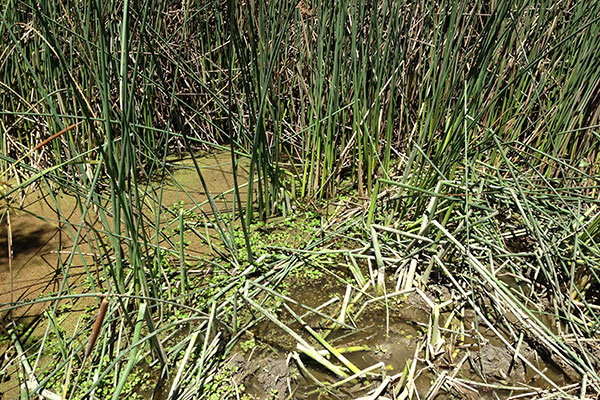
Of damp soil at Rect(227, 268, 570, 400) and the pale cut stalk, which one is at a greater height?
the pale cut stalk

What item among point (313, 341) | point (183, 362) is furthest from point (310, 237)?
point (183, 362)

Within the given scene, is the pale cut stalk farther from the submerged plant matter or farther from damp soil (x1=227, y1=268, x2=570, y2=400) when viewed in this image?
damp soil (x1=227, y1=268, x2=570, y2=400)

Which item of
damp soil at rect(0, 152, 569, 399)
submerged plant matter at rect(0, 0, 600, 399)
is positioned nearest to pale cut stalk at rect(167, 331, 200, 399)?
submerged plant matter at rect(0, 0, 600, 399)

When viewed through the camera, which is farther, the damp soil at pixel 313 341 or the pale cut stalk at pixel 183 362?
the damp soil at pixel 313 341

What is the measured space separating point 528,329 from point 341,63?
1.18 metres

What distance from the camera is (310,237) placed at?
5.88 feet

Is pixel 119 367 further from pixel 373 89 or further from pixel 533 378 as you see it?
pixel 373 89

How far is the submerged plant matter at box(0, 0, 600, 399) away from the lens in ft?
3.77

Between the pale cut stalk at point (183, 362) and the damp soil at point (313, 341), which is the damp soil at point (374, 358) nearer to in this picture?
the damp soil at point (313, 341)

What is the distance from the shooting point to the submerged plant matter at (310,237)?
1149 millimetres

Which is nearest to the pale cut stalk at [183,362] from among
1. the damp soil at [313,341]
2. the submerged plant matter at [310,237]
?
the submerged plant matter at [310,237]

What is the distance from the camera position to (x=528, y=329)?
133 centimetres

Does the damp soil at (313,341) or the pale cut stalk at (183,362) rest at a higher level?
the pale cut stalk at (183,362)

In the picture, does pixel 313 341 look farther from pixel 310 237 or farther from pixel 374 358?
pixel 310 237
